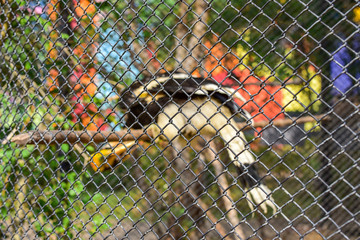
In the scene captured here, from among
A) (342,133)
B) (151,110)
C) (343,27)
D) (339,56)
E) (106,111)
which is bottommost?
(342,133)

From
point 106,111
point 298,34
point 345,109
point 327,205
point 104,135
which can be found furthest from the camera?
point 327,205

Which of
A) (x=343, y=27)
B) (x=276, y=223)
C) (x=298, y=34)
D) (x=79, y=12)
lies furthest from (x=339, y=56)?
(x=79, y=12)

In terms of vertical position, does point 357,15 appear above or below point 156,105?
below

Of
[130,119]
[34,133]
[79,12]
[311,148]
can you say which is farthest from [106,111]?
[311,148]

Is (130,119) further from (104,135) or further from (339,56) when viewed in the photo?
(339,56)

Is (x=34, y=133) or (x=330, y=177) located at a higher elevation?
(x=34, y=133)

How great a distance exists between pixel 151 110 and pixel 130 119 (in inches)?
6.1

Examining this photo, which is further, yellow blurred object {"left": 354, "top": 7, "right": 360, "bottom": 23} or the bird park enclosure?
yellow blurred object {"left": 354, "top": 7, "right": 360, "bottom": 23}

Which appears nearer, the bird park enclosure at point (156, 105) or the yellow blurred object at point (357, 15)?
the bird park enclosure at point (156, 105)

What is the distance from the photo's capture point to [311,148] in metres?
1.82

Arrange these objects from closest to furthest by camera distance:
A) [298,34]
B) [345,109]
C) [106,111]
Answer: [106,111], [298,34], [345,109]

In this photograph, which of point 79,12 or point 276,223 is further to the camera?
point 276,223

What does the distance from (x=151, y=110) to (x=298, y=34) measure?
2.42 ft

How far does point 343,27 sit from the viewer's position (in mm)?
1686
